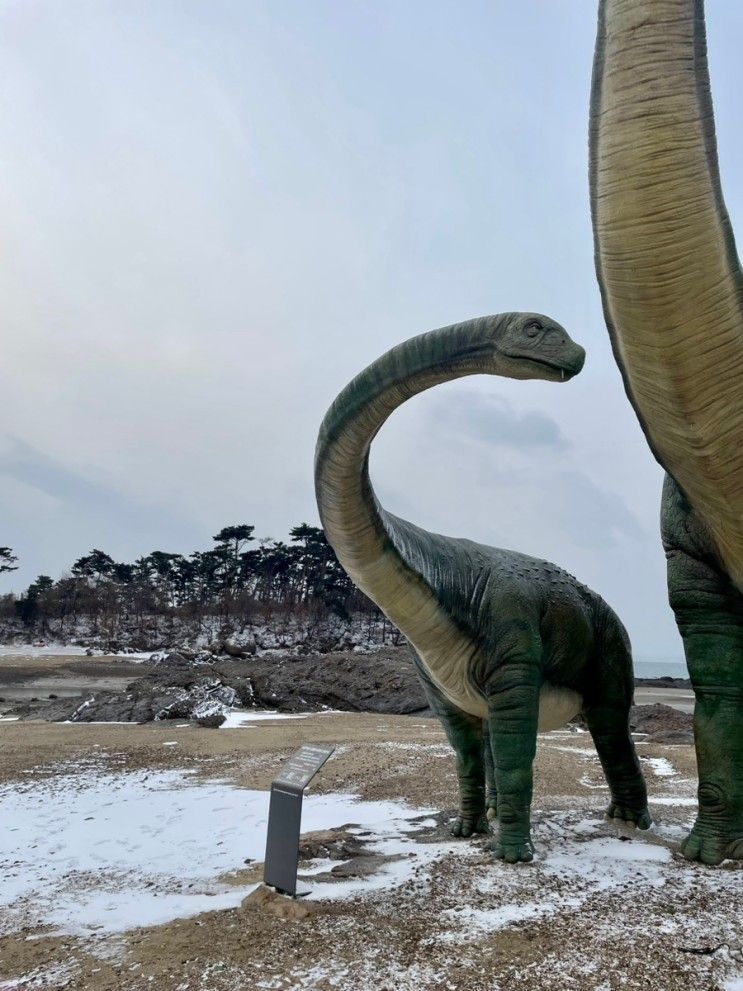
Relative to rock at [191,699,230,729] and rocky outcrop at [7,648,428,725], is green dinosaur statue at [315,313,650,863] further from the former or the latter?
rocky outcrop at [7,648,428,725]

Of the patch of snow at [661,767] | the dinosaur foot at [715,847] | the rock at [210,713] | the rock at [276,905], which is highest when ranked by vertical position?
the dinosaur foot at [715,847]

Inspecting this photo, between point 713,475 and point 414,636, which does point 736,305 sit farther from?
Result: point 414,636

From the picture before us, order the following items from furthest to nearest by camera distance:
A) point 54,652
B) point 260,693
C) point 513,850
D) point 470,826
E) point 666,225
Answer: point 54,652
point 260,693
point 470,826
point 513,850
point 666,225

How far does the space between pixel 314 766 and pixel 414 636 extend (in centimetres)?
106

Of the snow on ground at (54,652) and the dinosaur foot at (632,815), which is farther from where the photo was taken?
the snow on ground at (54,652)

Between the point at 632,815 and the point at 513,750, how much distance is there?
1802 millimetres

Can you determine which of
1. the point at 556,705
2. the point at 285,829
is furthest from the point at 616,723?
the point at 285,829

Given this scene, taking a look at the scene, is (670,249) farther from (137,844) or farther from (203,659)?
(203,659)

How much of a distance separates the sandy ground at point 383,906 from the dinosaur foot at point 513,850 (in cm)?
10

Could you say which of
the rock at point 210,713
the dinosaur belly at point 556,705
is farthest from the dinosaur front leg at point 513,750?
the rock at point 210,713

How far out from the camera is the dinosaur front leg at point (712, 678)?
14.4 feet

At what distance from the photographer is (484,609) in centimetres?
487

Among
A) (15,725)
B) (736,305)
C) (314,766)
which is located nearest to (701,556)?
(736,305)

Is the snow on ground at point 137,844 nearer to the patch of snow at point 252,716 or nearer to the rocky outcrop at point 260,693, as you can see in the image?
the patch of snow at point 252,716
